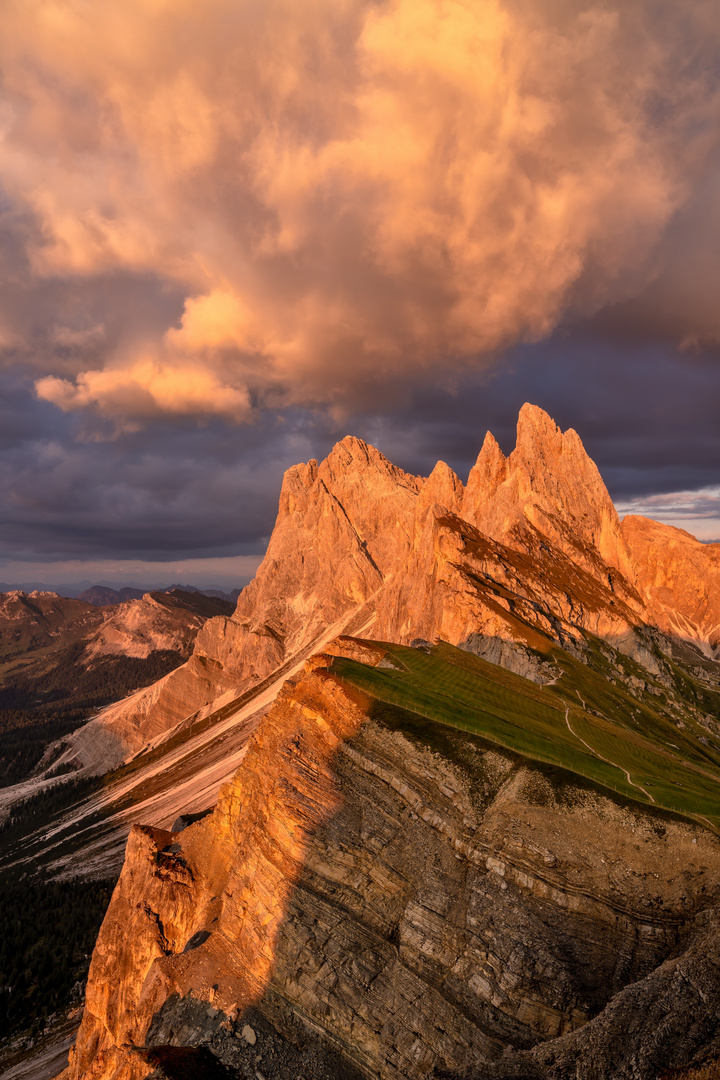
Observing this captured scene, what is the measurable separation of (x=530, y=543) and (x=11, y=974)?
171 meters

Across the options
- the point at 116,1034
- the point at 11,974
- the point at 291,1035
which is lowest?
the point at 11,974

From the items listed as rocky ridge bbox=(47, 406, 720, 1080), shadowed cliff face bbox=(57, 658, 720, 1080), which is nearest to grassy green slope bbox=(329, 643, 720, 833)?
rocky ridge bbox=(47, 406, 720, 1080)

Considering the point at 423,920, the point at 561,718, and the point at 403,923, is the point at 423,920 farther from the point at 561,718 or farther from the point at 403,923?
the point at 561,718

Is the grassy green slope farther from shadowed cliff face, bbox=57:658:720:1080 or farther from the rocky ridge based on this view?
shadowed cliff face, bbox=57:658:720:1080

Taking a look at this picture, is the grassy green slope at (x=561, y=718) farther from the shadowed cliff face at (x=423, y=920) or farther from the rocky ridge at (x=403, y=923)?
the shadowed cliff face at (x=423, y=920)

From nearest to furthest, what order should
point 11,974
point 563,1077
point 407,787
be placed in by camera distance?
point 563,1077 → point 407,787 → point 11,974

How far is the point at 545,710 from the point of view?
64.9 meters

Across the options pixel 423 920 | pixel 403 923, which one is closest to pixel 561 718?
pixel 423 920

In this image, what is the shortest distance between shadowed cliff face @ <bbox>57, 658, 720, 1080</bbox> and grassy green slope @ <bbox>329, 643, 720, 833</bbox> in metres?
4.84

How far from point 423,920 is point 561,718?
38.7 m

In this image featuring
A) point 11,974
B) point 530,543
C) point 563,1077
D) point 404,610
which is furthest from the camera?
point 404,610

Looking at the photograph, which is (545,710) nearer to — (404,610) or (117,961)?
(117,961)

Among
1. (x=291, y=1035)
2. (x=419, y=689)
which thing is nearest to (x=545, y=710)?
(x=419, y=689)

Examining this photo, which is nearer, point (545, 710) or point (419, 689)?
point (419, 689)
